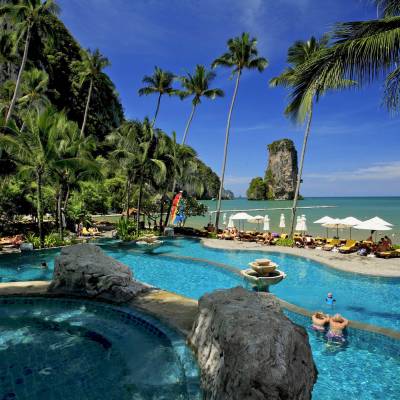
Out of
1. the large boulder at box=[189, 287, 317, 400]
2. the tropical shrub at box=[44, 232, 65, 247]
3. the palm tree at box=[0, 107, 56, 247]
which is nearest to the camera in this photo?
the large boulder at box=[189, 287, 317, 400]

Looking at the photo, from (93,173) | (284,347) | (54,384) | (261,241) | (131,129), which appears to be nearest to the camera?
(284,347)

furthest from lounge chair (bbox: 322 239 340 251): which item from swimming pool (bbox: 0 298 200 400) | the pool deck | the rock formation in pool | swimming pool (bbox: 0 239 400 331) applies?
the rock formation in pool

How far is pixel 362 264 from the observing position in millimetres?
15531

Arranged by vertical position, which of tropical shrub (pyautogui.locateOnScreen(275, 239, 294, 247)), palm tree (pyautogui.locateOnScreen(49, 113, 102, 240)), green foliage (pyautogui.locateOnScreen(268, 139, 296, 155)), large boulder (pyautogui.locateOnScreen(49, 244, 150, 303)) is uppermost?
green foliage (pyautogui.locateOnScreen(268, 139, 296, 155))

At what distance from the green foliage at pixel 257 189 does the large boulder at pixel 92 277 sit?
148395mm

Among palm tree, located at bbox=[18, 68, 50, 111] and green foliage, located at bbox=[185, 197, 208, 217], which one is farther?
palm tree, located at bbox=[18, 68, 50, 111]

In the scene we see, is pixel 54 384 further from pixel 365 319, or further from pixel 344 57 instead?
pixel 365 319

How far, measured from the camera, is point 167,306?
324 inches

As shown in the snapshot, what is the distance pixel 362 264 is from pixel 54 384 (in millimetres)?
14725

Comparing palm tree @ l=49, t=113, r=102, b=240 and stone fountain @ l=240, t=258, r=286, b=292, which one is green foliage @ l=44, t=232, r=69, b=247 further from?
stone fountain @ l=240, t=258, r=286, b=292

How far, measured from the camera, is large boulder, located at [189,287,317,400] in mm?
3910

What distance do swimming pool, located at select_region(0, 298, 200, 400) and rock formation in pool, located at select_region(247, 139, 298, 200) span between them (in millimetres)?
144780

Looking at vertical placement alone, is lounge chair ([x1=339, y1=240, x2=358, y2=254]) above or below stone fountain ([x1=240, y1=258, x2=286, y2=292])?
above

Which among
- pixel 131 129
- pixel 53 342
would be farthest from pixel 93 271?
pixel 131 129
